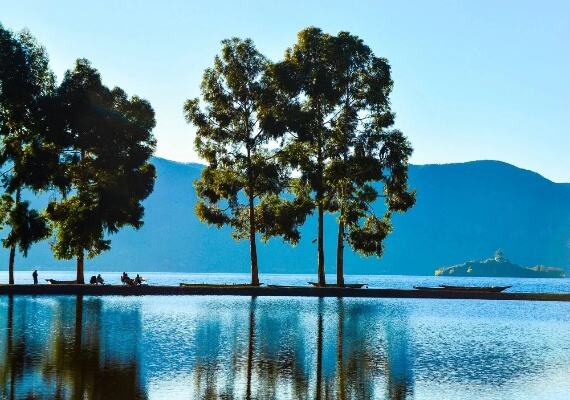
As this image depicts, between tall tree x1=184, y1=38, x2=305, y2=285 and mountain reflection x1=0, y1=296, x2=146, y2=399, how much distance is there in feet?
89.1

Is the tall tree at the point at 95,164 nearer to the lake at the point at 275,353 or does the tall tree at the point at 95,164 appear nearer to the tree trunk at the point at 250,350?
the lake at the point at 275,353

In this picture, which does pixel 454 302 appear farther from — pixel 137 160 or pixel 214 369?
pixel 214 369

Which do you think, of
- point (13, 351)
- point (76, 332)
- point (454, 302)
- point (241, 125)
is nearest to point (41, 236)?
point (241, 125)

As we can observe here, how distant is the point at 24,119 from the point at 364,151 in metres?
26.3

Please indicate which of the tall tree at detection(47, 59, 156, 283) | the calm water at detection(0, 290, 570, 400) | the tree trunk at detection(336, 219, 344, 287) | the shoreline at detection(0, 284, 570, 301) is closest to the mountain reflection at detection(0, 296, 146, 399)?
the calm water at detection(0, 290, 570, 400)

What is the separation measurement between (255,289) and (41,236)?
1678 centimetres

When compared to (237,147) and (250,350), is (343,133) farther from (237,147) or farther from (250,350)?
(250,350)

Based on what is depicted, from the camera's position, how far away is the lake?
17.8 meters

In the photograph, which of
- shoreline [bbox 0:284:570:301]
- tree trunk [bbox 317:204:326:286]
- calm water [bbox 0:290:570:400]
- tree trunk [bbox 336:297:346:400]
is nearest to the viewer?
tree trunk [bbox 336:297:346:400]

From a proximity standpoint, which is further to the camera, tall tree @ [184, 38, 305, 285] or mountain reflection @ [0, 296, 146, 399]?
tall tree @ [184, 38, 305, 285]

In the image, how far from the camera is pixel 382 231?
213 ft

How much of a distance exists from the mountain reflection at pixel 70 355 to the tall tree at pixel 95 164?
22.8 metres

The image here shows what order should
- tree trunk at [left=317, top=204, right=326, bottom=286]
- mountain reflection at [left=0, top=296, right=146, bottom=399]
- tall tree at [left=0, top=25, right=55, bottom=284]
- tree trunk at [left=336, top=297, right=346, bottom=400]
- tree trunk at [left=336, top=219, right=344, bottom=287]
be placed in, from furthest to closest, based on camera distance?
tree trunk at [left=317, top=204, right=326, bottom=286], tree trunk at [left=336, top=219, right=344, bottom=287], tall tree at [left=0, top=25, right=55, bottom=284], tree trunk at [left=336, top=297, right=346, bottom=400], mountain reflection at [left=0, top=296, right=146, bottom=399]

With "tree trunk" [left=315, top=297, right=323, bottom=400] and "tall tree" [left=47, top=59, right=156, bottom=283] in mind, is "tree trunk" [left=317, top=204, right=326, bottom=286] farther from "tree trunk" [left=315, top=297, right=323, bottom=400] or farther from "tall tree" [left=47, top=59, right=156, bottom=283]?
"tree trunk" [left=315, top=297, right=323, bottom=400]
